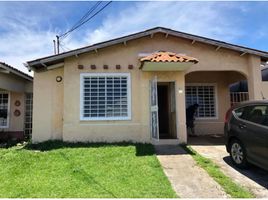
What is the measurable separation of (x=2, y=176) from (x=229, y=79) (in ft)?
39.8

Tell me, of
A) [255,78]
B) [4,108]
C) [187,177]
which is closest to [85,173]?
[187,177]

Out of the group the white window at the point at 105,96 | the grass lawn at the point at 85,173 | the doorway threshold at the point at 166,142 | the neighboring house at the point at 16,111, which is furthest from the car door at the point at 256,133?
the neighboring house at the point at 16,111

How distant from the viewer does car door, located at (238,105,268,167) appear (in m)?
6.50

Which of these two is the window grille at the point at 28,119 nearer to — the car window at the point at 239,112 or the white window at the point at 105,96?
the white window at the point at 105,96

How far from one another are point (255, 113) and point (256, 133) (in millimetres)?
672

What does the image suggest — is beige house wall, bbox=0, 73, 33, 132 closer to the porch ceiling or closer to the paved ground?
the porch ceiling

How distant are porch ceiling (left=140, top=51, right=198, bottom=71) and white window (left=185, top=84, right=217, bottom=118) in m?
4.13

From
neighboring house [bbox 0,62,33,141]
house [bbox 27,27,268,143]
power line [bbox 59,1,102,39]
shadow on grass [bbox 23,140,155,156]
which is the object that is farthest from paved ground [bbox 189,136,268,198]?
neighboring house [bbox 0,62,33,141]

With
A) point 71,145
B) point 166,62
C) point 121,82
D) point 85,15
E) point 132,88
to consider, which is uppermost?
point 85,15

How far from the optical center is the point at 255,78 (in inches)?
466

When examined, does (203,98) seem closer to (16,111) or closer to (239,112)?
(239,112)

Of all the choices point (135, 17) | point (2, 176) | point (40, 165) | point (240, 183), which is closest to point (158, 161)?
point (240, 183)

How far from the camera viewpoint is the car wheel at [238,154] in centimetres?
741

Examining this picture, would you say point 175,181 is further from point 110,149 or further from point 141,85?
point 141,85
